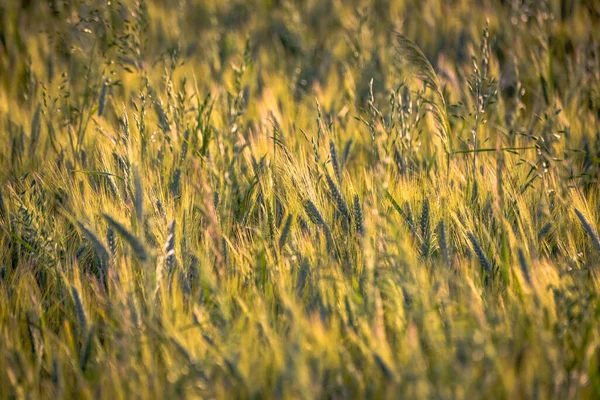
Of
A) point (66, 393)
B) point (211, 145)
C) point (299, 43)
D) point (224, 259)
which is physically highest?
point (299, 43)

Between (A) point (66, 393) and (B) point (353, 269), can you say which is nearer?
(A) point (66, 393)

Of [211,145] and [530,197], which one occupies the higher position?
[211,145]

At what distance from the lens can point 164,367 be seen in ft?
3.83

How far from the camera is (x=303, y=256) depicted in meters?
1.35

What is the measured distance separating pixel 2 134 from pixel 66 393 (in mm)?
1295

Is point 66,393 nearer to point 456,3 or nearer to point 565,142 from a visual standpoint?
point 565,142

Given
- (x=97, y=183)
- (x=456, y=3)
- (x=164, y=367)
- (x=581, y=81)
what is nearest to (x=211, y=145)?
(x=97, y=183)

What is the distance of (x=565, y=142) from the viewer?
6.32 ft

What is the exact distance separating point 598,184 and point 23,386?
1580 millimetres

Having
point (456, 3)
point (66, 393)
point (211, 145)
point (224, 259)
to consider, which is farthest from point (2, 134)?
point (456, 3)

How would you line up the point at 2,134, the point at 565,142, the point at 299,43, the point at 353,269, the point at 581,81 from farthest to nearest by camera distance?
1. the point at 299,43
2. the point at 581,81
3. the point at 2,134
4. the point at 565,142
5. the point at 353,269

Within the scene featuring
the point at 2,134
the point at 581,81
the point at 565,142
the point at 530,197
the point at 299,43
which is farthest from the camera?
the point at 299,43

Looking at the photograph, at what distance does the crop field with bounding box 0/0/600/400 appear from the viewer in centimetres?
105

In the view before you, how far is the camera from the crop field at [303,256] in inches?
41.4
